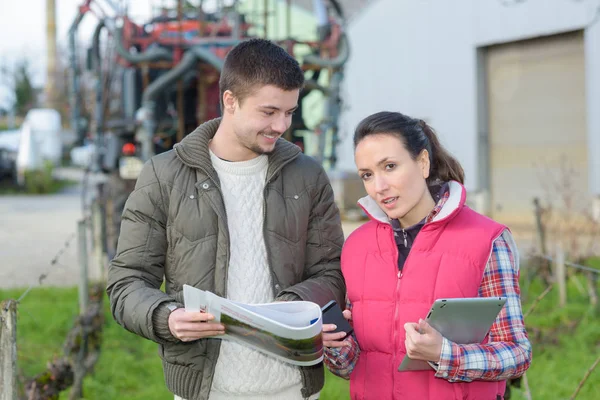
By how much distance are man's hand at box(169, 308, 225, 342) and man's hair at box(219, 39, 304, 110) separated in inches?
26.8

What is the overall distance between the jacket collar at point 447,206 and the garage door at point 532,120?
990 centimetres

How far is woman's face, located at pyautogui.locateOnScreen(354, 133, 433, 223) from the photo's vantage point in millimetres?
2367

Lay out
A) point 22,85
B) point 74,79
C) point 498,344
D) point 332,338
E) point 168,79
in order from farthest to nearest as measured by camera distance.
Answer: point 22,85 < point 74,79 < point 168,79 < point 332,338 < point 498,344

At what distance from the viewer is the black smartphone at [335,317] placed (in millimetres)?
Result: 2379

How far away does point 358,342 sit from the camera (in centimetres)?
243

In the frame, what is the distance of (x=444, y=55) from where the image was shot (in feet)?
48.7

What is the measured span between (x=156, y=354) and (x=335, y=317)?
3.64m

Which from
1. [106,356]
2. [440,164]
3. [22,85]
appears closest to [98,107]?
[106,356]

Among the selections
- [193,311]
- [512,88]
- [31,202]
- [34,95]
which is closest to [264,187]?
[193,311]

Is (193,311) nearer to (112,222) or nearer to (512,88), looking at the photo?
(112,222)

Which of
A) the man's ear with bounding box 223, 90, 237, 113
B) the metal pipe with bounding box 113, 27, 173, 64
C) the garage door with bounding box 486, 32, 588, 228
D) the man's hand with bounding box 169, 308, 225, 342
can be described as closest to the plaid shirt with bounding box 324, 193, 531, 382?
the man's hand with bounding box 169, 308, 225, 342

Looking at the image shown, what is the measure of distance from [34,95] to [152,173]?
52410 millimetres

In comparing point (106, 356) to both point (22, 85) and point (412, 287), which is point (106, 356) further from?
point (22, 85)

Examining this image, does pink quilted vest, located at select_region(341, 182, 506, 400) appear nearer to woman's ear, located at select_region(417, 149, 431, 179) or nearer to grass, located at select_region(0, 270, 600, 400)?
woman's ear, located at select_region(417, 149, 431, 179)
